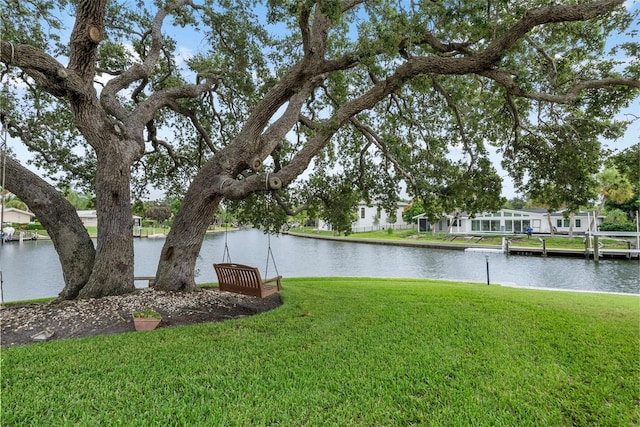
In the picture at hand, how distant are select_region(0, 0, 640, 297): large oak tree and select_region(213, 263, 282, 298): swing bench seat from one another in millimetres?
611

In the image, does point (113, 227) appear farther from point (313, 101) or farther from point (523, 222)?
point (523, 222)

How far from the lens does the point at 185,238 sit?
5.32 m

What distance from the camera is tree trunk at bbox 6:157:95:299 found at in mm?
4797

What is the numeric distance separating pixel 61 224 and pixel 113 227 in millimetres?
736

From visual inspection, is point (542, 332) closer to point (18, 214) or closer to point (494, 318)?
point (494, 318)

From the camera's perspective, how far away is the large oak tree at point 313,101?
174 inches

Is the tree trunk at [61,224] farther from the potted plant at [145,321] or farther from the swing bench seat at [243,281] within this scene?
the swing bench seat at [243,281]

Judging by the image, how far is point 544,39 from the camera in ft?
17.7

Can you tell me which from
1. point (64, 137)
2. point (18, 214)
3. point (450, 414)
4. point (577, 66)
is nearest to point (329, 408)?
point (450, 414)

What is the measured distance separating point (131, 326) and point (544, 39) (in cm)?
749

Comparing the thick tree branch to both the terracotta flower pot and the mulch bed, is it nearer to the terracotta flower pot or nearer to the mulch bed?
the mulch bed

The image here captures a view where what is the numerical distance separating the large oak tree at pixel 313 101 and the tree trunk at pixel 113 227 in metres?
0.02

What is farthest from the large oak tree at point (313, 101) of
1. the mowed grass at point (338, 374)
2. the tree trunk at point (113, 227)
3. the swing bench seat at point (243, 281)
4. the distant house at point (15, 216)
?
the distant house at point (15, 216)

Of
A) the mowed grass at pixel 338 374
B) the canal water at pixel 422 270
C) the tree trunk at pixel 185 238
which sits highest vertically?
the tree trunk at pixel 185 238
